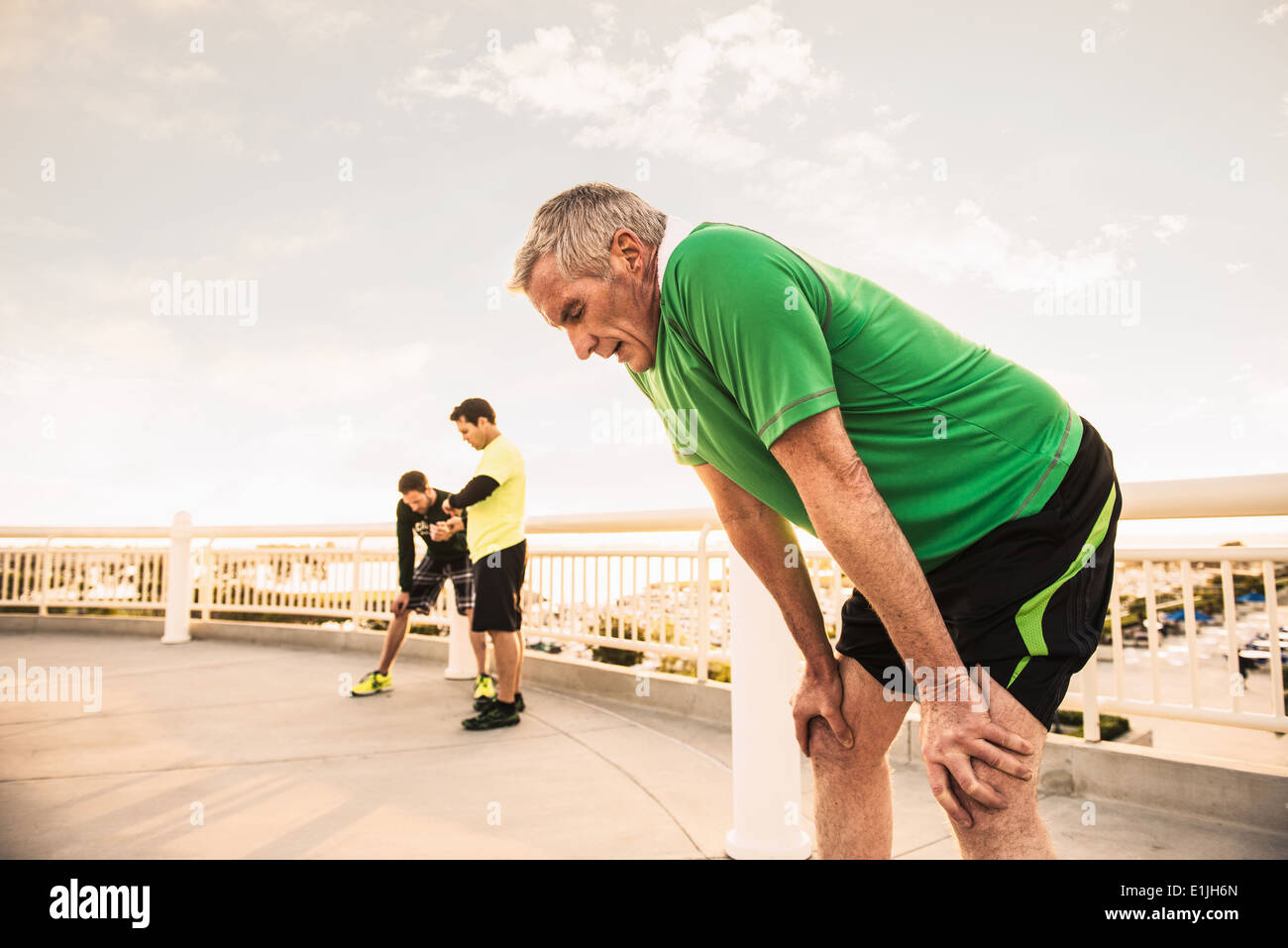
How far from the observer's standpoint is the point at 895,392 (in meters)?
1.27

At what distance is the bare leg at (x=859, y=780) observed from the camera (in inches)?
59.3

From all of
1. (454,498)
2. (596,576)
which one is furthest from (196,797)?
(596,576)

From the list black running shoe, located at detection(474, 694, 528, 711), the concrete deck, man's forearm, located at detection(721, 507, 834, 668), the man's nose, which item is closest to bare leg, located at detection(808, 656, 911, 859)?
man's forearm, located at detection(721, 507, 834, 668)

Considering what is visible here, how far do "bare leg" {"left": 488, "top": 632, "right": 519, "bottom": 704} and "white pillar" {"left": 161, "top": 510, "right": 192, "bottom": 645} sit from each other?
6.78 m

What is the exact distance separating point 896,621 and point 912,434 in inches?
13.3

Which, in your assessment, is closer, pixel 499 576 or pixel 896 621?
pixel 896 621

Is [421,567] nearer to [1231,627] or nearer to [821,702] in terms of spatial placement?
[821,702]

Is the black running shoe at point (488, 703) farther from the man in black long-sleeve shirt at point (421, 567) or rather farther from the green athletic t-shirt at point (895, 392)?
the green athletic t-shirt at point (895, 392)

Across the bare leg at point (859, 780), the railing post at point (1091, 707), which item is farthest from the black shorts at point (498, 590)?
the bare leg at point (859, 780)

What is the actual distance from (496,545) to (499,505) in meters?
0.28

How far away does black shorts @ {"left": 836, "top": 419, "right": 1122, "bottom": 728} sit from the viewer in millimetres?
1182

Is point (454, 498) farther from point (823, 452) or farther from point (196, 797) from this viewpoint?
point (823, 452)

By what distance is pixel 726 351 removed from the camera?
1.13 metres
